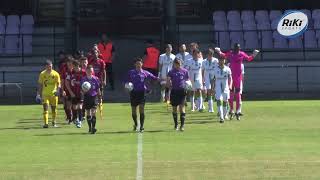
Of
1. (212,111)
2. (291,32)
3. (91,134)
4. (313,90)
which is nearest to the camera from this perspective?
(91,134)

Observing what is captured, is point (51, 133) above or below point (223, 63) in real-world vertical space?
below

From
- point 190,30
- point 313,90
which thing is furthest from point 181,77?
point 190,30

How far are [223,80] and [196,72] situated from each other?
2472mm

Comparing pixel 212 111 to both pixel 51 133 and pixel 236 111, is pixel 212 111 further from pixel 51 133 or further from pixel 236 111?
pixel 51 133

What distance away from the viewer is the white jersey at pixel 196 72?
2502 centimetres

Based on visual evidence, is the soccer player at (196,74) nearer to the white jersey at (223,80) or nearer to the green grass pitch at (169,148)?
the green grass pitch at (169,148)

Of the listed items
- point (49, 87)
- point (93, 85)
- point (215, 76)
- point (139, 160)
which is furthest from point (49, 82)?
point (139, 160)

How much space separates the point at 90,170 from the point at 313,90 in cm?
2002

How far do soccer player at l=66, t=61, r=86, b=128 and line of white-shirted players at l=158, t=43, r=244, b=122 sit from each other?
2.27 m

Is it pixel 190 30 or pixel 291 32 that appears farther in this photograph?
pixel 190 30

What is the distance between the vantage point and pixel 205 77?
2516 cm

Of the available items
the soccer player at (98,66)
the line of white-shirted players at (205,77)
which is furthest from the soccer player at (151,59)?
the soccer player at (98,66)

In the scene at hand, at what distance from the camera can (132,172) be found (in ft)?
47.0

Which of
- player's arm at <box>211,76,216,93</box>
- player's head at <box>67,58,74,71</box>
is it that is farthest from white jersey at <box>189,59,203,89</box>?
player's head at <box>67,58,74,71</box>
